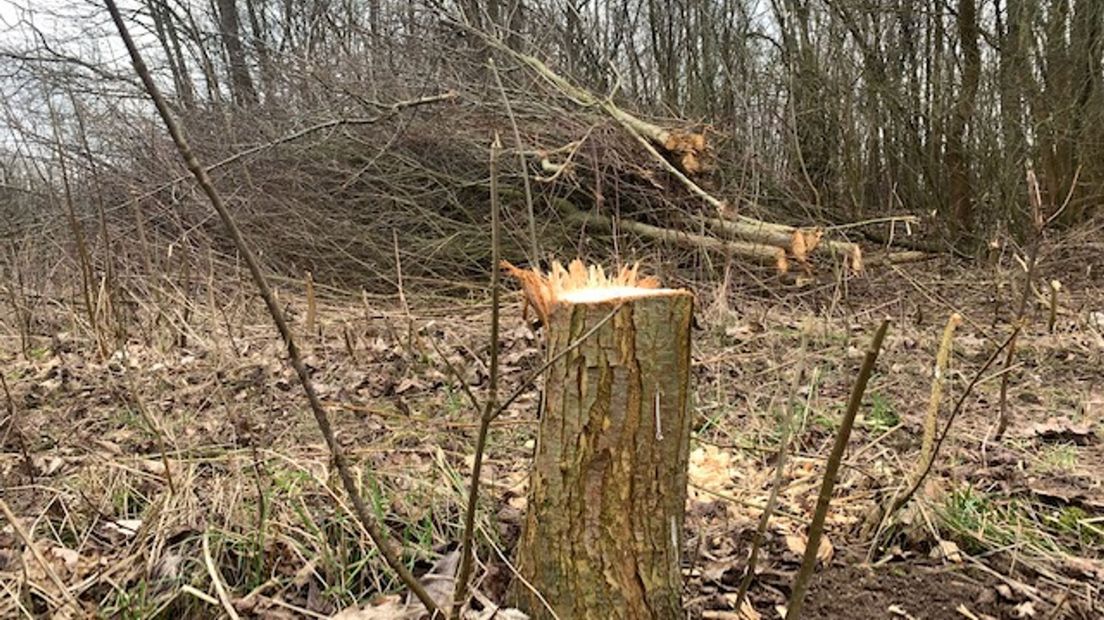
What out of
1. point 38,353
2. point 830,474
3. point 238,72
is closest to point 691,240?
point 38,353

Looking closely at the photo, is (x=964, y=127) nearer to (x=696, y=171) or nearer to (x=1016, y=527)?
(x=696, y=171)

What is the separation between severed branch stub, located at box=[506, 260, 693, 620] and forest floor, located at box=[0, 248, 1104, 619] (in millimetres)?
278

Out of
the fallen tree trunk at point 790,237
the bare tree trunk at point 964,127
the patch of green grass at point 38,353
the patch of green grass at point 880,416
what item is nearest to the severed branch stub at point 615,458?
the patch of green grass at point 880,416

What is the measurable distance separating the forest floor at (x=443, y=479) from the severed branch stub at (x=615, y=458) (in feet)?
0.91

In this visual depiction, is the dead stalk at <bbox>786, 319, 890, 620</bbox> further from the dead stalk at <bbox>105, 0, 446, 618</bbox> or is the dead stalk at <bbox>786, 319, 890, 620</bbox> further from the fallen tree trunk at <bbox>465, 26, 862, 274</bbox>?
the fallen tree trunk at <bbox>465, 26, 862, 274</bbox>

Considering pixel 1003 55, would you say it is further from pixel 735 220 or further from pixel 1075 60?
pixel 735 220

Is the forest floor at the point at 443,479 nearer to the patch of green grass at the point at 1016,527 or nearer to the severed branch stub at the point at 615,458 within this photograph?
the patch of green grass at the point at 1016,527

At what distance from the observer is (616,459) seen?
1752 millimetres

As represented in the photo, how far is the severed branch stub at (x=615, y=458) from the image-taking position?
5.72ft

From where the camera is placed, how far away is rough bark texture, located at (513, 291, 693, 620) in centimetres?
174

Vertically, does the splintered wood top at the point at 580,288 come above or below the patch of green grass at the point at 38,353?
above

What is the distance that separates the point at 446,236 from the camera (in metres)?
7.44

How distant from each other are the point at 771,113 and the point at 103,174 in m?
7.31

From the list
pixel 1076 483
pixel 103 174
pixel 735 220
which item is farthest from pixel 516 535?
pixel 103 174
